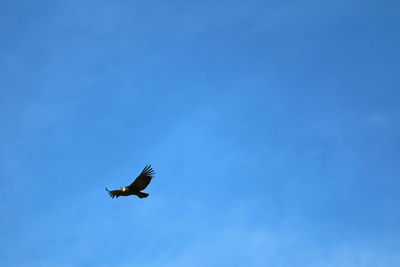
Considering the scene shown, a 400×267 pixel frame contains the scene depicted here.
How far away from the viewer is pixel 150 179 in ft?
170

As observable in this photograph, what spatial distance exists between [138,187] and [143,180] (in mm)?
1127

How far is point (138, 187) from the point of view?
52.5 meters

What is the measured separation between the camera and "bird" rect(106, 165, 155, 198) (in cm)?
5153

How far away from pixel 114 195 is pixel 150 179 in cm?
400

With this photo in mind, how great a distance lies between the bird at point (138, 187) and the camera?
51.5 m

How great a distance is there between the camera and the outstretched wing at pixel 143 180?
169 ft

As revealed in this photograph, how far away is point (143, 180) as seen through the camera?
5188 cm

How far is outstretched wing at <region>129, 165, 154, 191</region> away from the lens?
169ft

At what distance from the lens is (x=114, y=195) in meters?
51.9
